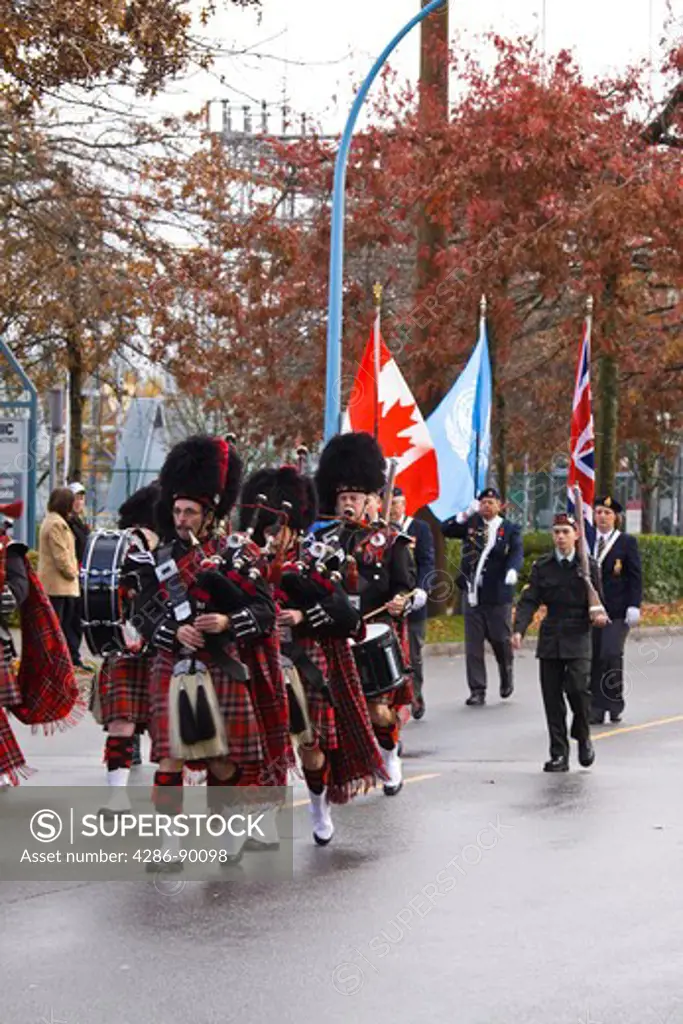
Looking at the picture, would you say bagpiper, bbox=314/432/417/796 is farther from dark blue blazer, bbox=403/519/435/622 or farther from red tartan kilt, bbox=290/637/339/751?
dark blue blazer, bbox=403/519/435/622

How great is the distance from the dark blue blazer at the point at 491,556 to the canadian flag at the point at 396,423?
73 cm

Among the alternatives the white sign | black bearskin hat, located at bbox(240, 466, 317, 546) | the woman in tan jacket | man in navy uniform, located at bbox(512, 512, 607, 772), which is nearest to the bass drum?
black bearskin hat, located at bbox(240, 466, 317, 546)

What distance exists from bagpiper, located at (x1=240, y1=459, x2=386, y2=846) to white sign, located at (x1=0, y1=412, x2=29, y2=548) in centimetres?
995

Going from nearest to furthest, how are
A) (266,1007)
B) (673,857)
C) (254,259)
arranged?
(266,1007)
(673,857)
(254,259)

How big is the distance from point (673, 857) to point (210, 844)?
2.09m

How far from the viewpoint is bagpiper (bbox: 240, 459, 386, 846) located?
9781 millimetres

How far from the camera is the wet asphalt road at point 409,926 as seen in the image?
6.82m

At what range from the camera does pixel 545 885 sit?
8.98 metres

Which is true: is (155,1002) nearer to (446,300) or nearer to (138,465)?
(446,300)

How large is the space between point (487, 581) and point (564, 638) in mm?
4632

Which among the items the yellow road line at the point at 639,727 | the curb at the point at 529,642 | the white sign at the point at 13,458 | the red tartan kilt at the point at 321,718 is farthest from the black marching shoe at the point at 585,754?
the curb at the point at 529,642

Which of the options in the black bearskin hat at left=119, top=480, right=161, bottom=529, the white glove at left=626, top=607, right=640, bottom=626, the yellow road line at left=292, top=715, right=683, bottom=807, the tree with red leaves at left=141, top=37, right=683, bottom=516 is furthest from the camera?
the tree with red leaves at left=141, top=37, right=683, bottom=516

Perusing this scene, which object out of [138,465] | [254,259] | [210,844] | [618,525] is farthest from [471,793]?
[138,465]

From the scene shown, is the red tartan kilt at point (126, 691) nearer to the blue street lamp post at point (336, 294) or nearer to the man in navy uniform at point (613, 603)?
the man in navy uniform at point (613, 603)
